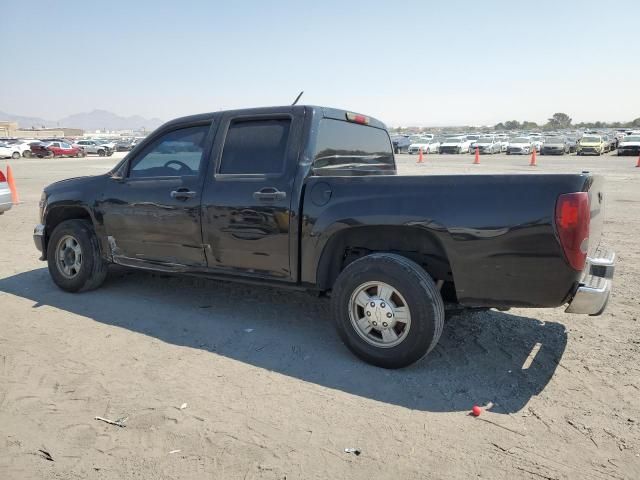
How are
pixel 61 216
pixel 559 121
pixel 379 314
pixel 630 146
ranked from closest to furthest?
pixel 379 314 → pixel 61 216 → pixel 630 146 → pixel 559 121

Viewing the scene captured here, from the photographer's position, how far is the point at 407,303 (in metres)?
3.40

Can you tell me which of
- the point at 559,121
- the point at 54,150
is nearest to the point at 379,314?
the point at 54,150

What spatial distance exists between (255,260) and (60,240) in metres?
2.63

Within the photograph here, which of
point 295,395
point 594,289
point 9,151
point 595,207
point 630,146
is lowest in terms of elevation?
point 295,395

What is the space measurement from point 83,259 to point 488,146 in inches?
1545

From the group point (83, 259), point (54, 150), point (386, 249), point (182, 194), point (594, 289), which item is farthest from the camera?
point (54, 150)

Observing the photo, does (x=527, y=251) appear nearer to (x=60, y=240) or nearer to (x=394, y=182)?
(x=394, y=182)

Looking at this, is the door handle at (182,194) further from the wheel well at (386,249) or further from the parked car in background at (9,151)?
the parked car in background at (9,151)

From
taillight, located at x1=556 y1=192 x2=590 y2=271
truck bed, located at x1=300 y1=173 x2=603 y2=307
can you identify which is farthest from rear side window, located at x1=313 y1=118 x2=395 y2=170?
taillight, located at x1=556 y1=192 x2=590 y2=271

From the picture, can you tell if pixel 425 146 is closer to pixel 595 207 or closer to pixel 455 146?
pixel 455 146

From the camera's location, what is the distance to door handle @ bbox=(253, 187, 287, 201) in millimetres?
3893

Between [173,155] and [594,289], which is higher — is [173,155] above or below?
above

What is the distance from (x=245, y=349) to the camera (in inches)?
155

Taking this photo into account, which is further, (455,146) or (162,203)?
(455,146)
